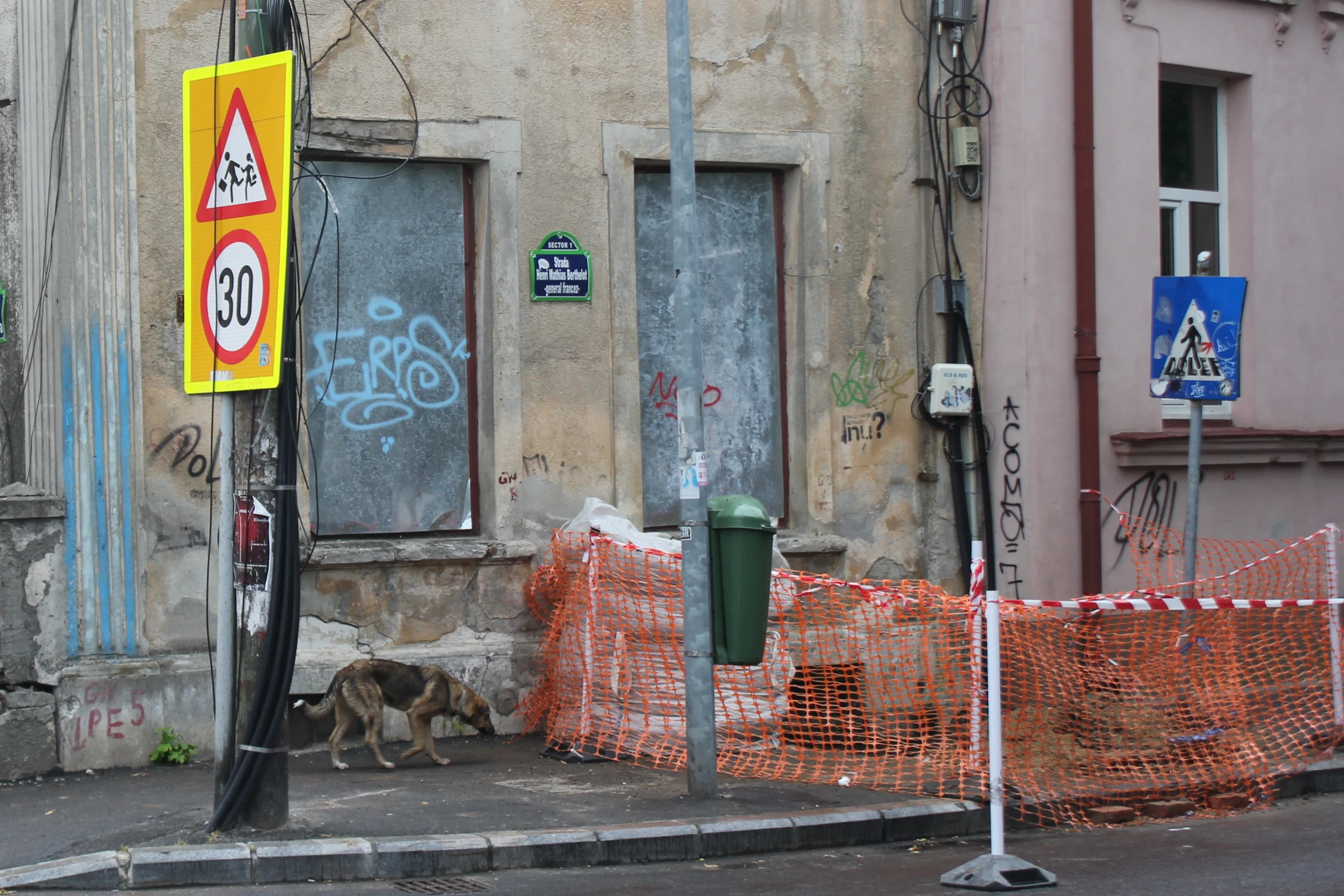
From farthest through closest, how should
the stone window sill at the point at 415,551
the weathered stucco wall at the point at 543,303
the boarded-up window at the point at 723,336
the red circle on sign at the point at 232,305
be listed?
the boarded-up window at the point at 723,336, the stone window sill at the point at 415,551, the weathered stucco wall at the point at 543,303, the red circle on sign at the point at 232,305

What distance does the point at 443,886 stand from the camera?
6395 mm

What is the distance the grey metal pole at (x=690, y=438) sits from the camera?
783 centimetres

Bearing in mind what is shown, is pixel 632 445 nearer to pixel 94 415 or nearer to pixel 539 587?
pixel 539 587

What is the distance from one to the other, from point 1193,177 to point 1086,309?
211cm

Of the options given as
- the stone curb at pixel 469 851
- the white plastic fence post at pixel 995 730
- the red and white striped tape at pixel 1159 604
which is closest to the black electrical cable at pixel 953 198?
the red and white striped tape at pixel 1159 604

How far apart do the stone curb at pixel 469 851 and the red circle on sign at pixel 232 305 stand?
2227 mm

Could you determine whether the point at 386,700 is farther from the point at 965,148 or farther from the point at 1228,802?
the point at 965,148

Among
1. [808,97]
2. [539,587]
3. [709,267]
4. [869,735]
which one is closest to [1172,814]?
[869,735]

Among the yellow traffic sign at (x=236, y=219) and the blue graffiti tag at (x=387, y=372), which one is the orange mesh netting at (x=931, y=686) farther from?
the yellow traffic sign at (x=236, y=219)

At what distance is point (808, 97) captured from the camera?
10.9m

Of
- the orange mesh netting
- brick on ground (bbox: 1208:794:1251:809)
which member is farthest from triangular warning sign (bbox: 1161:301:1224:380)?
brick on ground (bbox: 1208:794:1251:809)

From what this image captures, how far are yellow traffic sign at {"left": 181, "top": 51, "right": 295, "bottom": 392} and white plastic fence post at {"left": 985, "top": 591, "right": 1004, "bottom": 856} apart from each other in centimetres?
342

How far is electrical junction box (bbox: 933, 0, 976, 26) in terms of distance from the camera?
11.1 metres

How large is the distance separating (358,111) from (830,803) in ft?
17.3
